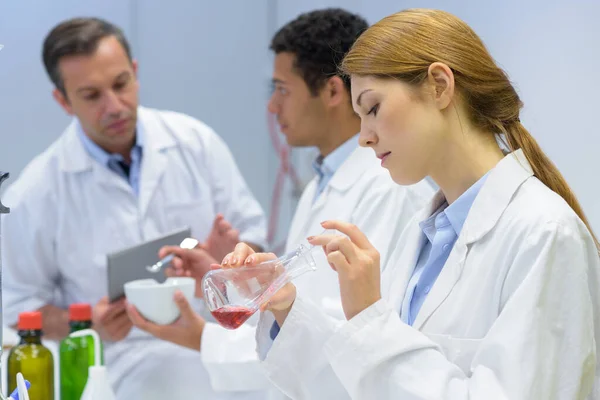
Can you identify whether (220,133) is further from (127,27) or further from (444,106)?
(444,106)

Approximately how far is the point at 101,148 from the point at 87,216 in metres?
0.23

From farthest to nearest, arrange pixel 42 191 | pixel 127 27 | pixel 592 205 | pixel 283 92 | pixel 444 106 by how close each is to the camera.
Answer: pixel 127 27
pixel 42 191
pixel 283 92
pixel 592 205
pixel 444 106

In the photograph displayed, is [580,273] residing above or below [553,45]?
below

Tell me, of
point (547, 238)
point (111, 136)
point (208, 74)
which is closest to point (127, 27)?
point (208, 74)

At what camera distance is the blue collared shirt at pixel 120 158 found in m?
2.60

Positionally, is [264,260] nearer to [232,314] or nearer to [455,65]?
[232,314]

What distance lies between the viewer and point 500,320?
1.18m

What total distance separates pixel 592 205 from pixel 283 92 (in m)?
0.86

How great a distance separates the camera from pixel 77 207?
2562mm

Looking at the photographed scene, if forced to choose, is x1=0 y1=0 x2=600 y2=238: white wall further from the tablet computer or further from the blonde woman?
the tablet computer

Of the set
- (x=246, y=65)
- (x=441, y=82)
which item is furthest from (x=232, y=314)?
A: (x=246, y=65)

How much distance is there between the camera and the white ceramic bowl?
6.14 ft

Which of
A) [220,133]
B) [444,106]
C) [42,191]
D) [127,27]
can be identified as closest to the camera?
[444,106]

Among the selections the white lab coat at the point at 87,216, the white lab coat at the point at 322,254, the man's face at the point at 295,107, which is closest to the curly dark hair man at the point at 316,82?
the man's face at the point at 295,107
